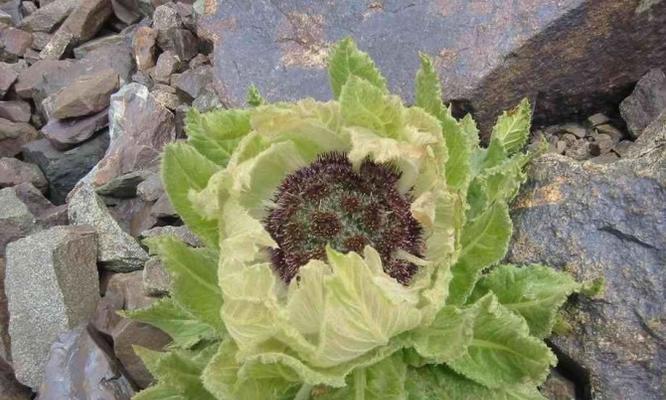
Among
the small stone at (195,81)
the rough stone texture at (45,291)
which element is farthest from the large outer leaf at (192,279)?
the small stone at (195,81)

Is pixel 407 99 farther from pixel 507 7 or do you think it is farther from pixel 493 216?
pixel 493 216

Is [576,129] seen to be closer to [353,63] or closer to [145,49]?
[353,63]

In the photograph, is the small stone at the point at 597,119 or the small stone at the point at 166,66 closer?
the small stone at the point at 597,119

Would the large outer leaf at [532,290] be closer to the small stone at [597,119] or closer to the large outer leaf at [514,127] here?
the large outer leaf at [514,127]

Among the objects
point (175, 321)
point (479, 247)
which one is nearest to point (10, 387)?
point (175, 321)

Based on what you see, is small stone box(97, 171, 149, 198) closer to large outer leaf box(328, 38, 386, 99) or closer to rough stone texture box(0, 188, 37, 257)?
rough stone texture box(0, 188, 37, 257)

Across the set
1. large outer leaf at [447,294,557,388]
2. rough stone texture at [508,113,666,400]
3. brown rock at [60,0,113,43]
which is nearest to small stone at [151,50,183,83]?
brown rock at [60,0,113,43]
